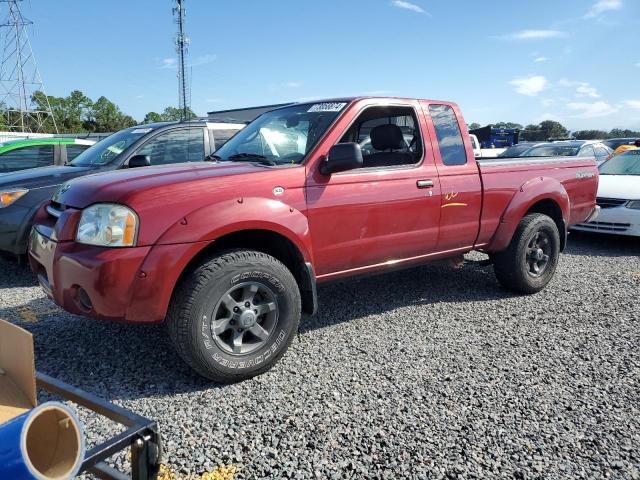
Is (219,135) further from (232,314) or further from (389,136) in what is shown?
(232,314)

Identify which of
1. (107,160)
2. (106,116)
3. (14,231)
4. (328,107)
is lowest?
(14,231)

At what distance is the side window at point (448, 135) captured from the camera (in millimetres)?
4293

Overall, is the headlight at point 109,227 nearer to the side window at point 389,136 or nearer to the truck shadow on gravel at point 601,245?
the side window at point 389,136

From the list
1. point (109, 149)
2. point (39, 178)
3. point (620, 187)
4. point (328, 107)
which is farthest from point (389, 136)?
point (620, 187)

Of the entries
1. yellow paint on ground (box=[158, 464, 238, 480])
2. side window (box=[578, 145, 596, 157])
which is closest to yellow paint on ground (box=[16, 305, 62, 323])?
yellow paint on ground (box=[158, 464, 238, 480])

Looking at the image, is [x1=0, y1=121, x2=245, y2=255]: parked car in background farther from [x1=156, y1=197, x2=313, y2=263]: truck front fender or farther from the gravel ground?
[x1=156, y1=197, x2=313, y2=263]: truck front fender

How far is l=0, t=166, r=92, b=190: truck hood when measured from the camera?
5242 millimetres

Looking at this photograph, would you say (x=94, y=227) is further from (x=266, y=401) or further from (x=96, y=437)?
(x=266, y=401)

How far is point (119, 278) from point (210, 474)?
44.5 inches

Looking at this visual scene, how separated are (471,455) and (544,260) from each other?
125 inches

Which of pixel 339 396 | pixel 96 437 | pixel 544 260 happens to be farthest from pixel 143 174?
pixel 544 260

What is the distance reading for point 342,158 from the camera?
3.32m

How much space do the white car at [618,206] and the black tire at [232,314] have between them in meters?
6.02

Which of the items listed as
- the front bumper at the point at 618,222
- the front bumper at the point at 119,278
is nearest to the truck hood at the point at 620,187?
the front bumper at the point at 618,222
